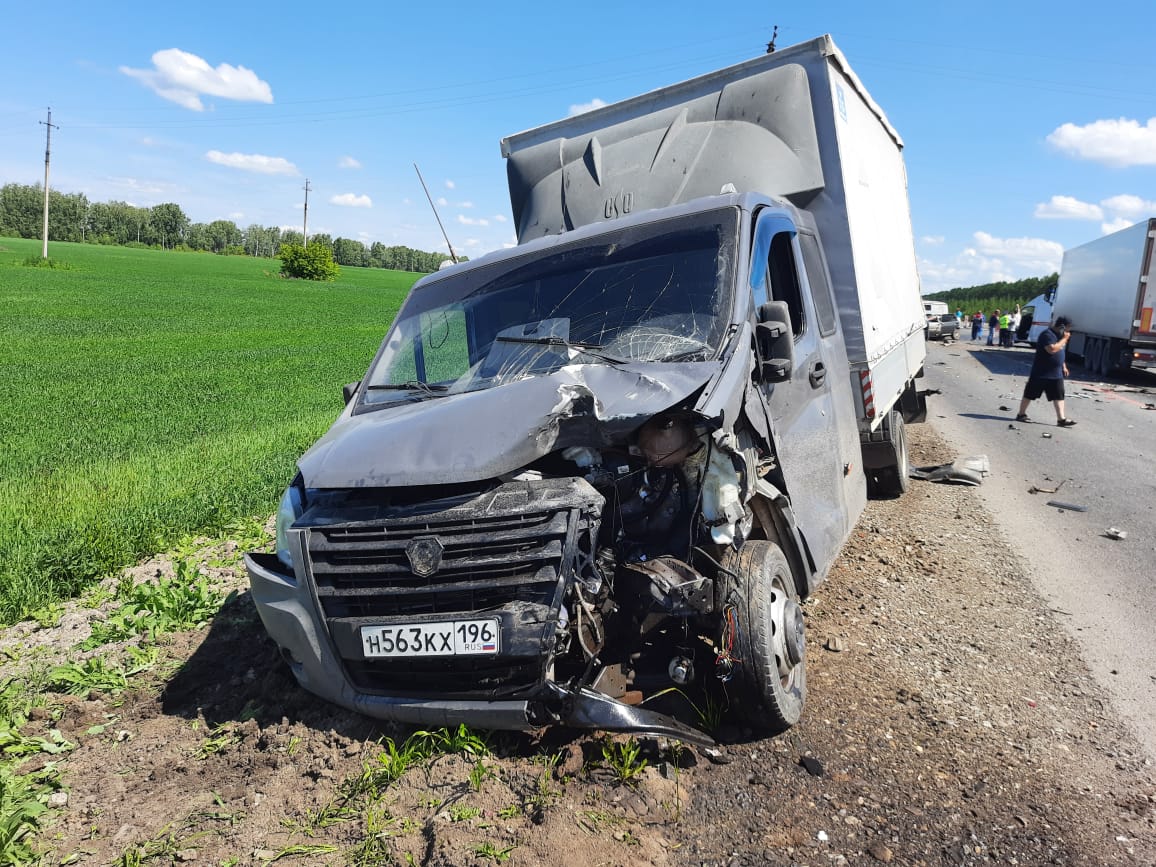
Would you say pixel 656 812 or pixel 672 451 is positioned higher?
pixel 672 451

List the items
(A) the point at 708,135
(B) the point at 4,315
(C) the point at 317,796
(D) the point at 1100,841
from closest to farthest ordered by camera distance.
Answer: (D) the point at 1100,841
(C) the point at 317,796
(A) the point at 708,135
(B) the point at 4,315

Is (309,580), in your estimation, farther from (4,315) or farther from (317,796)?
(4,315)

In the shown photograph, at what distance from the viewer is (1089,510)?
7453 mm

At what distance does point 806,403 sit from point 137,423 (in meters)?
11.4

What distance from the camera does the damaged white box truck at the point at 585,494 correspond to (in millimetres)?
2990

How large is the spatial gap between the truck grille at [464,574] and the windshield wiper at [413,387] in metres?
1.09

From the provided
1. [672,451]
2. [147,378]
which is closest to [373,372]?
[672,451]

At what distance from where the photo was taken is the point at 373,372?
466 centimetres

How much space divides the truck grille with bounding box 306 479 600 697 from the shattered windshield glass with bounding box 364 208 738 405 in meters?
0.96

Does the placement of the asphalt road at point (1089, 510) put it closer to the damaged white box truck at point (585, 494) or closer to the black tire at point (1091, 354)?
the damaged white box truck at point (585, 494)

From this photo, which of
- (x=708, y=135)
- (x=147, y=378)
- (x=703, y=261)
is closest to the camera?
(x=703, y=261)

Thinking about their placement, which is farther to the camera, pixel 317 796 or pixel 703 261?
pixel 703 261

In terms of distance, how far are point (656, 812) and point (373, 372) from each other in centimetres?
287

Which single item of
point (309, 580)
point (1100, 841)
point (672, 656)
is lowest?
point (1100, 841)
